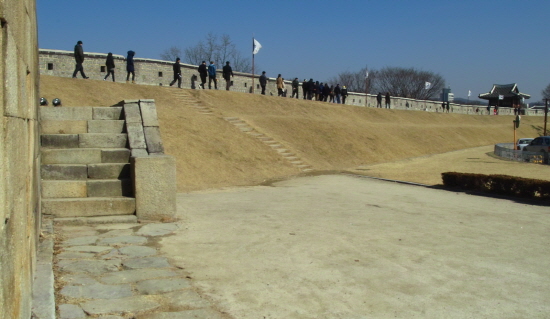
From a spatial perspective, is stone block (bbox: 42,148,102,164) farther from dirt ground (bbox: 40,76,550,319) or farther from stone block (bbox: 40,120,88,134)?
dirt ground (bbox: 40,76,550,319)

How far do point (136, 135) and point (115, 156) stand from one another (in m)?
0.56

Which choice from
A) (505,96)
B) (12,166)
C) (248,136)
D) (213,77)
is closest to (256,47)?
(213,77)

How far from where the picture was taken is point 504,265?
5699 mm

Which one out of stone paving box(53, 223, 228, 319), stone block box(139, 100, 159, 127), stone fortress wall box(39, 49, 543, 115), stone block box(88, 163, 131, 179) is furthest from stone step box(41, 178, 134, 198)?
stone fortress wall box(39, 49, 543, 115)

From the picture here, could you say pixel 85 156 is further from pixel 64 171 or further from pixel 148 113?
pixel 148 113

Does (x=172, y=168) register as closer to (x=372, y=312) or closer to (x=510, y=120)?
(x=372, y=312)

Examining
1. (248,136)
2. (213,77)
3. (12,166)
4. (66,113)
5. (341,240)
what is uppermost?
(213,77)

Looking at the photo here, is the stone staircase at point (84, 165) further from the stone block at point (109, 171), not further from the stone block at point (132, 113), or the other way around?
the stone block at point (132, 113)

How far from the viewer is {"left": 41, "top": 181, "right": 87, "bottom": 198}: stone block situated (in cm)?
707

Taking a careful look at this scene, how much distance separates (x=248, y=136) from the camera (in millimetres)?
20375

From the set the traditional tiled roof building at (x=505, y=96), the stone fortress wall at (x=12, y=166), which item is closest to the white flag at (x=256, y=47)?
the stone fortress wall at (x=12, y=166)

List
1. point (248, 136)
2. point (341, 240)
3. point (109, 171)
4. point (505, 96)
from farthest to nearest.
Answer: point (505, 96) → point (248, 136) → point (109, 171) → point (341, 240)

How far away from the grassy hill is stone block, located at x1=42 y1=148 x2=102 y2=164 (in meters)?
5.15

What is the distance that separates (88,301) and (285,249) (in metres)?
2.53
